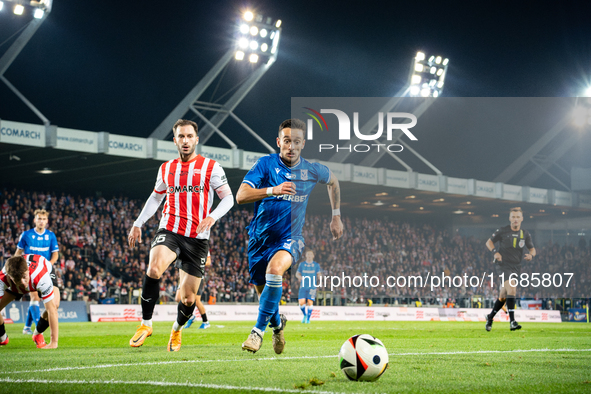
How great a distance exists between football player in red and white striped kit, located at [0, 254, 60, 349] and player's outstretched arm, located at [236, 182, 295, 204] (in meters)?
2.98

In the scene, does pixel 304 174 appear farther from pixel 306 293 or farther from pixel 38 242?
pixel 306 293

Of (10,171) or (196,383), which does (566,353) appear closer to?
(196,383)

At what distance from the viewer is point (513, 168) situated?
2392cm

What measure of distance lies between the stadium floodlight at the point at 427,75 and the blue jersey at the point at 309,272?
17727 mm

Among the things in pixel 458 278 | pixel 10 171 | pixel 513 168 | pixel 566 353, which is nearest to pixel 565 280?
pixel 458 278

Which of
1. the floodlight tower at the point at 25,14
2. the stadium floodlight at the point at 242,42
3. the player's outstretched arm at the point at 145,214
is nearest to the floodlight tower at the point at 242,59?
the stadium floodlight at the point at 242,42

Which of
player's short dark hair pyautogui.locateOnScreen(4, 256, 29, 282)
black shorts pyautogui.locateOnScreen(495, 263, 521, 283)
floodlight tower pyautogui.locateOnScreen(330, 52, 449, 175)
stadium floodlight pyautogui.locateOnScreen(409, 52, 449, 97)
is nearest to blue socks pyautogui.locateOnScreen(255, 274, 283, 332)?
player's short dark hair pyautogui.locateOnScreen(4, 256, 29, 282)

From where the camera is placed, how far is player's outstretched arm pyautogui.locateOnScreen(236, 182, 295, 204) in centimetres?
584

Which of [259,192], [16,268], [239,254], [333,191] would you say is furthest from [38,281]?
[239,254]

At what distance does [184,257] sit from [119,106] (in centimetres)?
3107

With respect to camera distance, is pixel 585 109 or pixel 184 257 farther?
pixel 585 109

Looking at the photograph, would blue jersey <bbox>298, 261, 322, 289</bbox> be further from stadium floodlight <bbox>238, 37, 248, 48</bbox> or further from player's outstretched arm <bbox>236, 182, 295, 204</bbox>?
stadium floodlight <bbox>238, 37, 248, 48</bbox>

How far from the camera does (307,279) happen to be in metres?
18.0

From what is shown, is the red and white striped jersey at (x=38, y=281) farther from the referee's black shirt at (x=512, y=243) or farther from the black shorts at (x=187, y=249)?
the referee's black shirt at (x=512, y=243)
